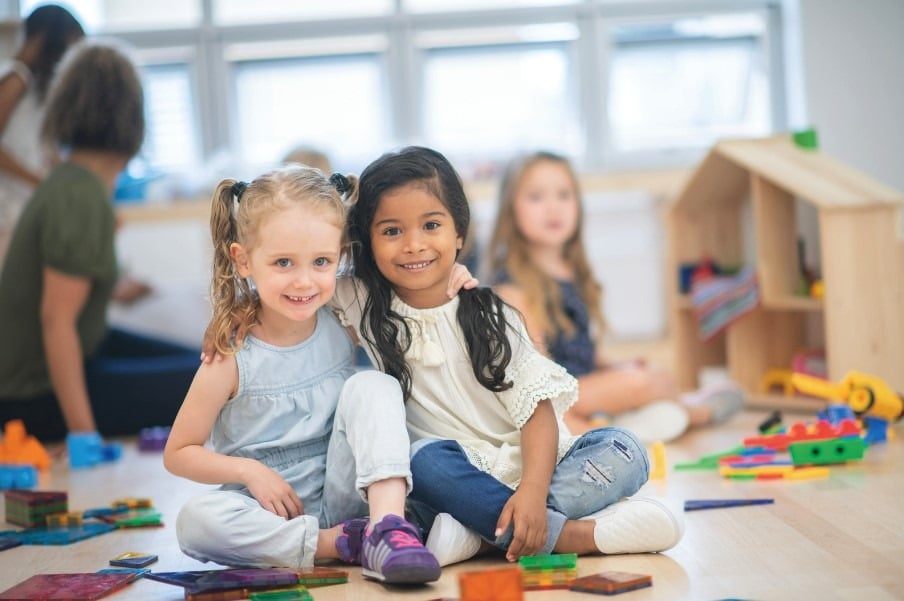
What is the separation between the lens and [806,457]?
1940 millimetres

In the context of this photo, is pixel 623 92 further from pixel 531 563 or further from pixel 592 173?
pixel 531 563

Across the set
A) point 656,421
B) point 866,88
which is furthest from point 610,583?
point 866,88

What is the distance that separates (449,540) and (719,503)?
0.51 meters

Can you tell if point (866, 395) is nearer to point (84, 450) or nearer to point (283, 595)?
point (283, 595)

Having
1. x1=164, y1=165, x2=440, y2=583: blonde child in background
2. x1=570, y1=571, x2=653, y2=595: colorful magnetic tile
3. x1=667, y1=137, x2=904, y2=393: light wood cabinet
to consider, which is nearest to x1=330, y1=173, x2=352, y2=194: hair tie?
x1=164, y1=165, x2=440, y2=583: blonde child in background

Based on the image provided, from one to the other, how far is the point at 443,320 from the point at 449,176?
0.68 feet

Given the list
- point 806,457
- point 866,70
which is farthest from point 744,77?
point 806,457

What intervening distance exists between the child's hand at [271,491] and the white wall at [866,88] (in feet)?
10.3

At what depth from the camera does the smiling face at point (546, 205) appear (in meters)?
2.74

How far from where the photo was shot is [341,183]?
1.58 m

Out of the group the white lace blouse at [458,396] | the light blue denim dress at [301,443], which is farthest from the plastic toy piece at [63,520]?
the white lace blouse at [458,396]

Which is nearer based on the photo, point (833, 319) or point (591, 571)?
point (591, 571)

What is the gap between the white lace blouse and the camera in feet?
5.09

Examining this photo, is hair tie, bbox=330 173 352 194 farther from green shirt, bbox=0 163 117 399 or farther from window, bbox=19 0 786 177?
window, bbox=19 0 786 177
